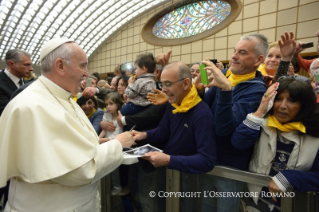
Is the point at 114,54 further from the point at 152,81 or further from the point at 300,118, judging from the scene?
the point at 300,118

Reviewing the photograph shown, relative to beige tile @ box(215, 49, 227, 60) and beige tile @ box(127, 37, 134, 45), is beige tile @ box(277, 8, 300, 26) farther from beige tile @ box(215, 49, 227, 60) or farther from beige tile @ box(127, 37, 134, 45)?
beige tile @ box(127, 37, 134, 45)

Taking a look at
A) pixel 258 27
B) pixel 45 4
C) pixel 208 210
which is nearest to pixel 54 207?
pixel 208 210

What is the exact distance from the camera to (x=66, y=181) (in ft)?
3.69

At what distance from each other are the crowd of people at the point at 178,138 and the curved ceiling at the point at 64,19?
14.3 metres

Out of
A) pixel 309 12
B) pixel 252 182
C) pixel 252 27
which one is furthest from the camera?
pixel 252 27

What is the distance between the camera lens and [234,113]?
1495mm

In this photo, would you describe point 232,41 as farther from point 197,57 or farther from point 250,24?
point 197,57

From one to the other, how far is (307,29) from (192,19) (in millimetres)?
6613

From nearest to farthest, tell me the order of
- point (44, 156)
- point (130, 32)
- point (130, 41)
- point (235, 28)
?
1. point (44, 156)
2. point (235, 28)
3. point (130, 41)
4. point (130, 32)

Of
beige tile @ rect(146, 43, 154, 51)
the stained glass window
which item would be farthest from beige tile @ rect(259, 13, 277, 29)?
beige tile @ rect(146, 43, 154, 51)

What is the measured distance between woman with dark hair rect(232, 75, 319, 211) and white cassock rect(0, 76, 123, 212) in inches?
42.6

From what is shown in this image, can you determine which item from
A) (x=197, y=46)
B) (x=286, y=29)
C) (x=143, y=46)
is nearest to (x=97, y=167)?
(x=286, y=29)

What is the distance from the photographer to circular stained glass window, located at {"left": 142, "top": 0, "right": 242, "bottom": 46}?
10758 mm

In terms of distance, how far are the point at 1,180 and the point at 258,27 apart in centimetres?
1120
